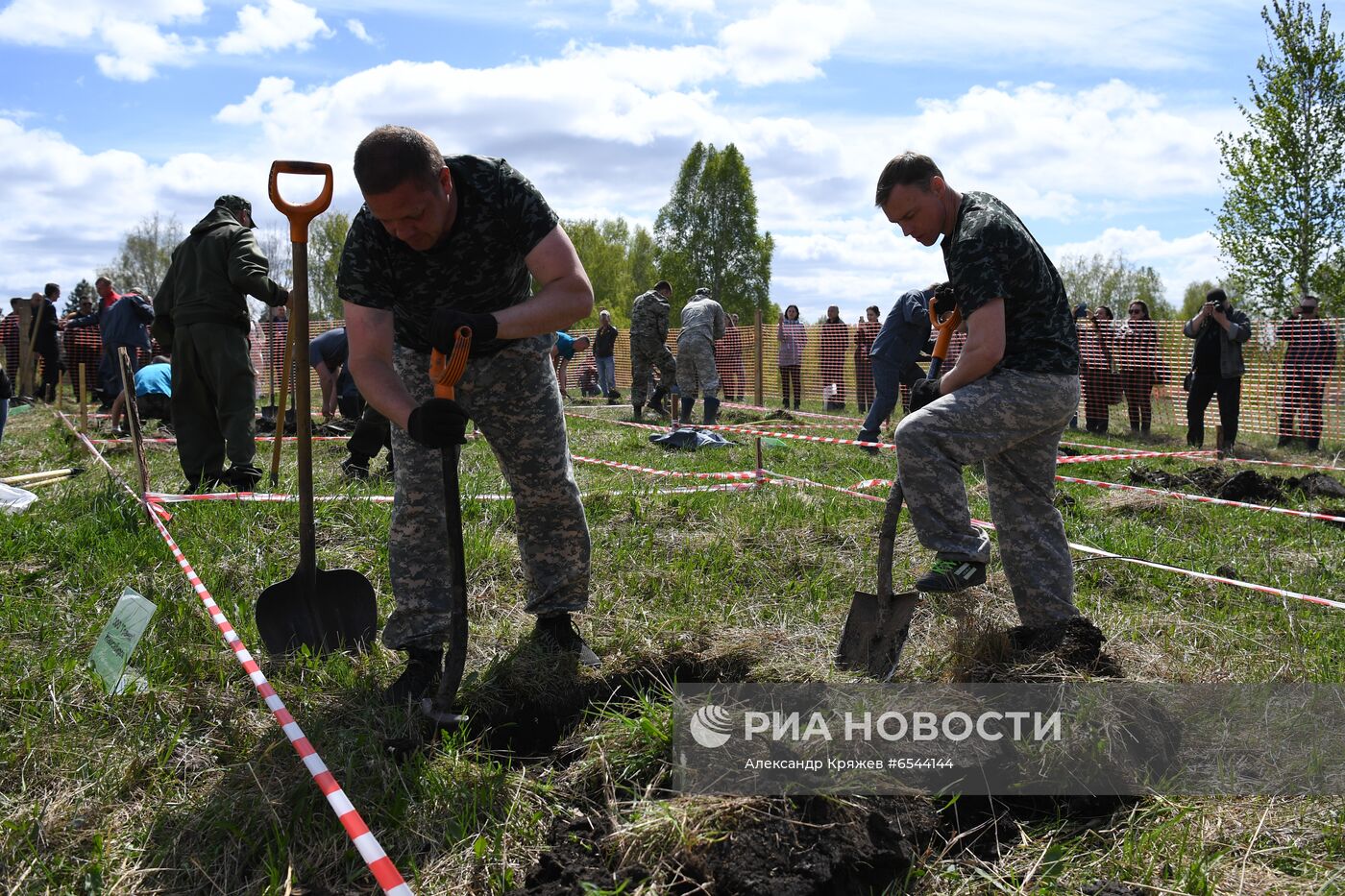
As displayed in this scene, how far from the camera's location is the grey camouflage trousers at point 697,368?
39.9 ft

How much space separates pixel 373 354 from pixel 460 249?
1.45ft

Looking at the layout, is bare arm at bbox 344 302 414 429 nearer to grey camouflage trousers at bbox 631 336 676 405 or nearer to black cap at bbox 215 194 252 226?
black cap at bbox 215 194 252 226

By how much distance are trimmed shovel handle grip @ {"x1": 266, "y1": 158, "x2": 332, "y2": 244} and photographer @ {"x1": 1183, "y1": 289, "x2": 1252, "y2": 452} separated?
397 inches

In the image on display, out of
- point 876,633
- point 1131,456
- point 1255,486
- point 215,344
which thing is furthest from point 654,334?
point 876,633

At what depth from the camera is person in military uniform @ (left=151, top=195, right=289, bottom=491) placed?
658 cm

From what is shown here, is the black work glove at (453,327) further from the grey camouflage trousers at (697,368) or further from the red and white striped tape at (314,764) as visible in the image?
the grey camouflage trousers at (697,368)

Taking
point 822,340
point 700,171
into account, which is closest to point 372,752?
point 822,340

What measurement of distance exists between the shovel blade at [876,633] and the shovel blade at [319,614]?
1.79 metres

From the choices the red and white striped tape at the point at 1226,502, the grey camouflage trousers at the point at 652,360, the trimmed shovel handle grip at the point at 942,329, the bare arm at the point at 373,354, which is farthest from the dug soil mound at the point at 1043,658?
the grey camouflage trousers at the point at 652,360

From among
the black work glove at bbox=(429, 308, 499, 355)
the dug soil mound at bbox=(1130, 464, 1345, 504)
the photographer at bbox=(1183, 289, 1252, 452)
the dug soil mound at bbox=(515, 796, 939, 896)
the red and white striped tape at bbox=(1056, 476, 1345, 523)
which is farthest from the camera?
the photographer at bbox=(1183, 289, 1252, 452)

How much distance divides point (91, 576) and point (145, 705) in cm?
158

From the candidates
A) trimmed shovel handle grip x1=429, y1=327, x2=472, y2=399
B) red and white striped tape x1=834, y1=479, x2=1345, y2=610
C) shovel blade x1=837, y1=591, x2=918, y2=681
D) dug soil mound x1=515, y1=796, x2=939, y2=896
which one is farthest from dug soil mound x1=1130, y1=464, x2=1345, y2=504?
trimmed shovel handle grip x1=429, y1=327, x2=472, y2=399

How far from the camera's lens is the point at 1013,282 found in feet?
11.1

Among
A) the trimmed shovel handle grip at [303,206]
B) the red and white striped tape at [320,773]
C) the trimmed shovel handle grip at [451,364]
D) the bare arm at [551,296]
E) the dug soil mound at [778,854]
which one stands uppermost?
the trimmed shovel handle grip at [303,206]
